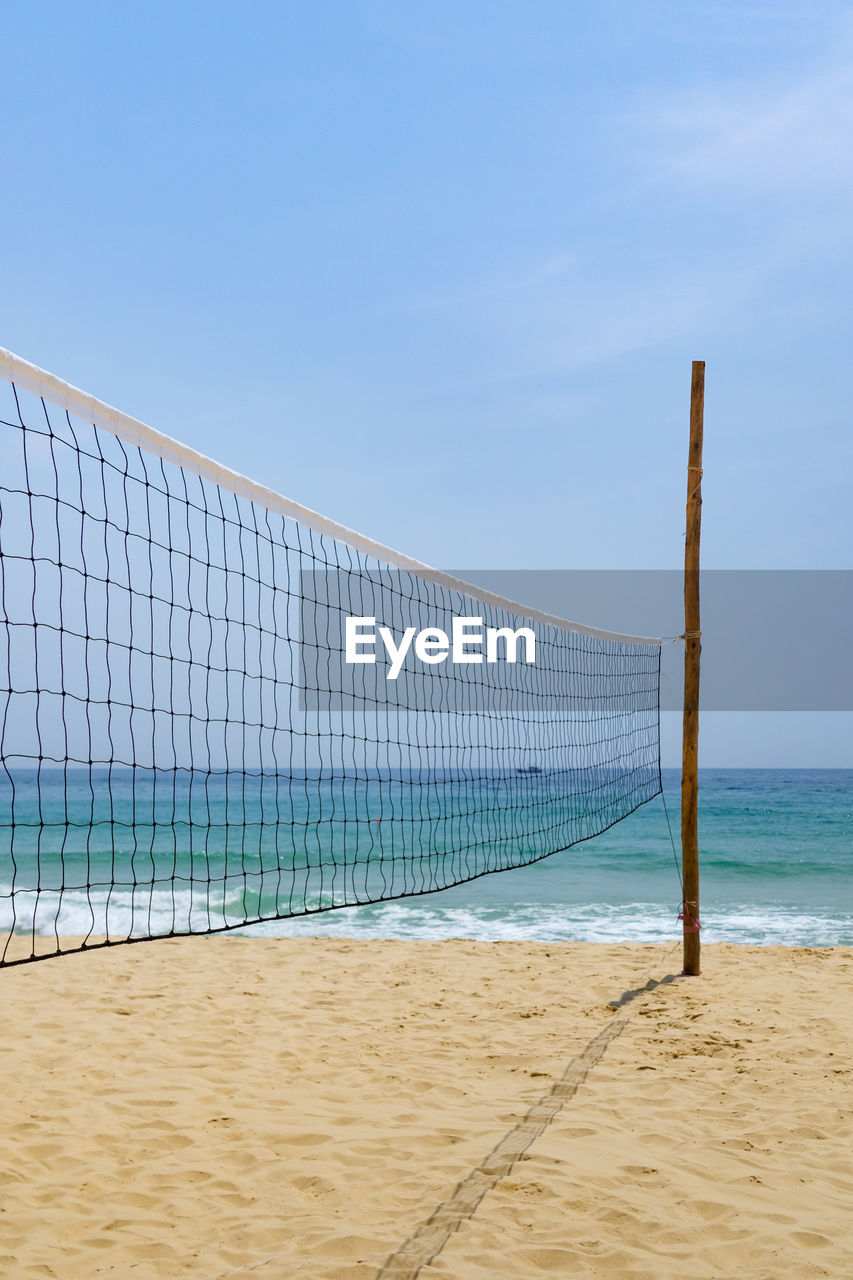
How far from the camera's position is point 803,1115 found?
179 inches

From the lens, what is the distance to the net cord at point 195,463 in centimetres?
305

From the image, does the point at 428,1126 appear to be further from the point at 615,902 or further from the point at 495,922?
the point at 615,902

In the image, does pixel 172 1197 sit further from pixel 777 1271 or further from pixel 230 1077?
pixel 777 1271

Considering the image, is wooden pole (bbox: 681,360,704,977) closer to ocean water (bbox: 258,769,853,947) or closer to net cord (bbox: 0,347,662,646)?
net cord (bbox: 0,347,662,646)

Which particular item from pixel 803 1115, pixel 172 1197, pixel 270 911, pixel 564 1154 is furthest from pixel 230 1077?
pixel 270 911

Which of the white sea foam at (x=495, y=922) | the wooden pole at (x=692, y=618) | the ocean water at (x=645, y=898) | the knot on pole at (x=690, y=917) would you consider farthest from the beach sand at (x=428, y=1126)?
the ocean water at (x=645, y=898)

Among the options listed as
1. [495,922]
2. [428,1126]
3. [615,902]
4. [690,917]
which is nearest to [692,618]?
[690,917]

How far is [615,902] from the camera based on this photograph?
45.9ft

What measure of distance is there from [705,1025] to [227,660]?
3.63 m

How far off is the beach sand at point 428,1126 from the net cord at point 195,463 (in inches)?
99.9

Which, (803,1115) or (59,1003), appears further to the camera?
(59,1003)

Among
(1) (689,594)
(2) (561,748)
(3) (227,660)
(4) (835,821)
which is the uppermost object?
(1) (689,594)

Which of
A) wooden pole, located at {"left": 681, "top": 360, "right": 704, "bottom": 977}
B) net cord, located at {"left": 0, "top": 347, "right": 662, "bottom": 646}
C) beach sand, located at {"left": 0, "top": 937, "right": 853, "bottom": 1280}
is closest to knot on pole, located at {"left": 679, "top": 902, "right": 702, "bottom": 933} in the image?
wooden pole, located at {"left": 681, "top": 360, "right": 704, "bottom": 977}

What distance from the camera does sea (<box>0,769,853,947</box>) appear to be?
36.9 ft
